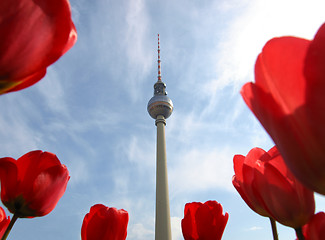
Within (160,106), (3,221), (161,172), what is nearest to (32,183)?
(3,221)

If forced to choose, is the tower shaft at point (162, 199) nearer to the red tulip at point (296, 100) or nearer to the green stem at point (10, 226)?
the green stem at point (10, 226)

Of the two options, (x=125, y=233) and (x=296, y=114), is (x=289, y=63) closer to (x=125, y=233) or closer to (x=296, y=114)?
(x=296, y=114)

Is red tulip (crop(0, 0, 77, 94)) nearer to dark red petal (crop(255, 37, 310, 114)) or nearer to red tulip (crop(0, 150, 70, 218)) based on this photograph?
dark red petal (crop(255, 37, 310, 114))

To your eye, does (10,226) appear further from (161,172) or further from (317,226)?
(161,172)

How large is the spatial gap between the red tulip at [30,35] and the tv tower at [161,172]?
121 ft

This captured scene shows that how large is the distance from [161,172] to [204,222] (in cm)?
3688

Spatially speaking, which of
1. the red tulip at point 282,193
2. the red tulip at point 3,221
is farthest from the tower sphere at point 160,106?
the red tulip at point 282,193

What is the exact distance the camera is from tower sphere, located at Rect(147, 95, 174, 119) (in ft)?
152

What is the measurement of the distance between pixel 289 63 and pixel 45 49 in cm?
56

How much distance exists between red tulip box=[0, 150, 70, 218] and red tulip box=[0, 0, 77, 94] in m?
0.58

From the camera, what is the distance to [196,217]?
1426 millimetres

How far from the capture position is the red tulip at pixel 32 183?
1.15 meters

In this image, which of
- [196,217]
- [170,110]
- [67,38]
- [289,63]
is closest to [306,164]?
[289,63]

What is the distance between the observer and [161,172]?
37719 millimetres
